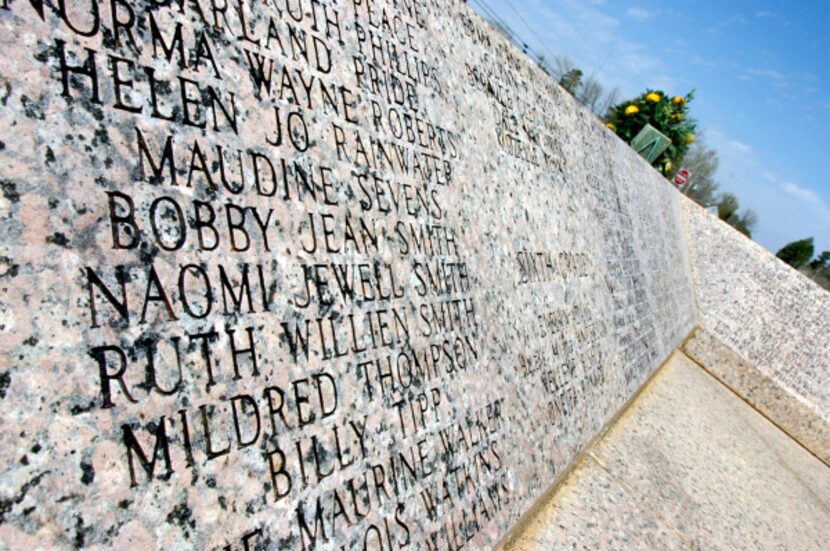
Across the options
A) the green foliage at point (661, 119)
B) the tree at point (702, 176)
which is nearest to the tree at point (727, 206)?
the tree at point (702, 176)

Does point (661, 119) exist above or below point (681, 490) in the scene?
above

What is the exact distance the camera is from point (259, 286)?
1407 millimetres

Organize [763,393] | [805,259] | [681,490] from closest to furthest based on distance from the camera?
[681,490] < [763,393] < [805,259]

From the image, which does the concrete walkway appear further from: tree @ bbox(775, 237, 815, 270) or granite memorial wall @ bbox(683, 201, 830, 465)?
tree @ bbox(775, 237, 815, 270)

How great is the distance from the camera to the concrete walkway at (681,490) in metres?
2.70

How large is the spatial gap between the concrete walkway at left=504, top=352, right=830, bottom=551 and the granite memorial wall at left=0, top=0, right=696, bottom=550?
0.99 ft

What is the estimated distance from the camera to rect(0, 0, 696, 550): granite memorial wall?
101 centimetres

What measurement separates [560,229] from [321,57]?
223 centimetres

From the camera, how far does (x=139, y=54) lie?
1241 millimetres

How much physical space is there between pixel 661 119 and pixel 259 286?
49.6 ft

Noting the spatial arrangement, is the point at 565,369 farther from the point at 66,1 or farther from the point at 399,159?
the point at 66,1

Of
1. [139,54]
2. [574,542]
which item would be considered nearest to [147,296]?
[139,54]

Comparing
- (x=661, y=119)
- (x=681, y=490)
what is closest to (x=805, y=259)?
(x=661, y=119)

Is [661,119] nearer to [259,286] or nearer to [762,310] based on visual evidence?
[762,310]
